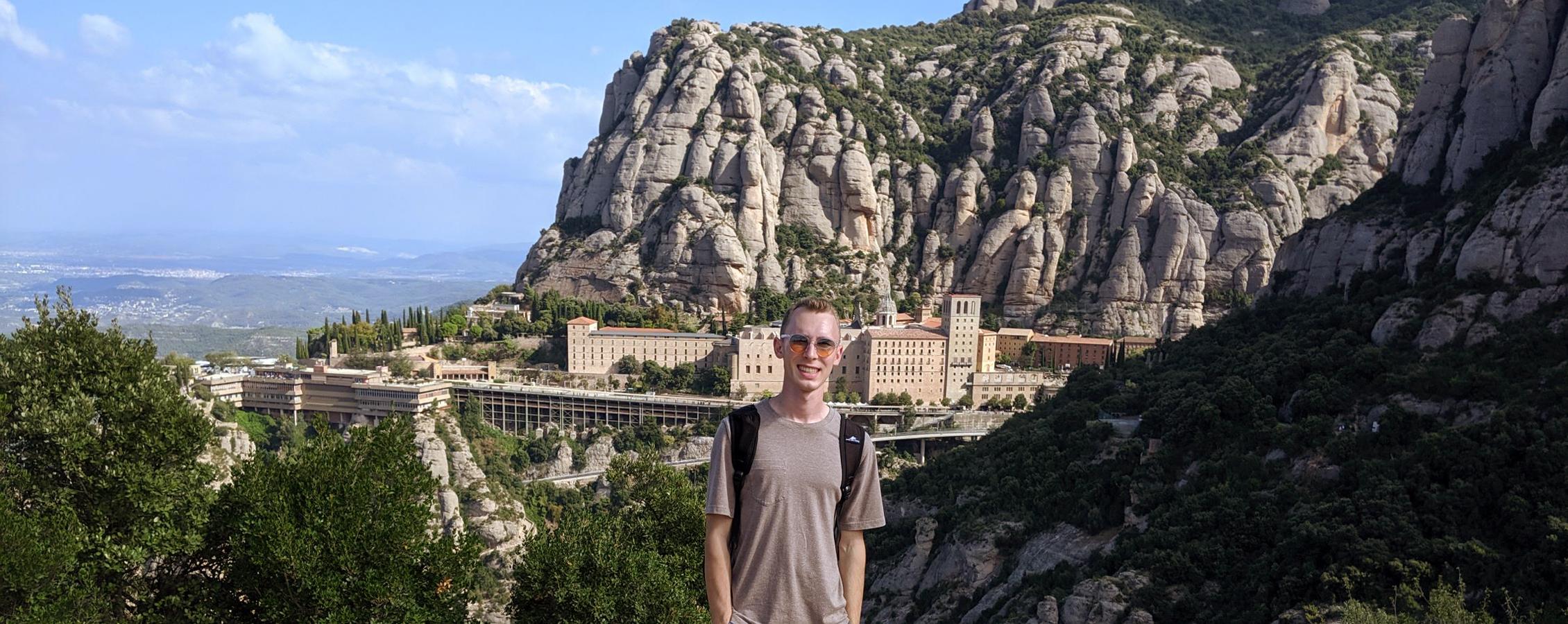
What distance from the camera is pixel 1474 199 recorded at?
41500 millimetres

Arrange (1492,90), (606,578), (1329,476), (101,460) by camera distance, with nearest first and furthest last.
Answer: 1. (101,460)
2. (606,578)
3. (1329,476)
4. (1492,90)

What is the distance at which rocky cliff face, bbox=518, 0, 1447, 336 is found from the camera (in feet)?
307

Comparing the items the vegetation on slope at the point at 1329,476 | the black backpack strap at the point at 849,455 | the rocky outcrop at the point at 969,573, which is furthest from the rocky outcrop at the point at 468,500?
the black backpack strap at the point at 849,455

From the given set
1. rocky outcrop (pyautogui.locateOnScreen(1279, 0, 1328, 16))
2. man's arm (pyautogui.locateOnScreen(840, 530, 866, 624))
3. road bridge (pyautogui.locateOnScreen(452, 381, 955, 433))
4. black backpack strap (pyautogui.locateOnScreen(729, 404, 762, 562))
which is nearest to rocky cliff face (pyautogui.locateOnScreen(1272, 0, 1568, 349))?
road bridge (pyautogui.locateOnScreen(452, 381, 955, 433))

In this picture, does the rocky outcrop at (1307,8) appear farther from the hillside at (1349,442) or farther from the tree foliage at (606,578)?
the tree foliage at (606,578)

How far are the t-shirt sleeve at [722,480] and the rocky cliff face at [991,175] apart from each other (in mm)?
83686

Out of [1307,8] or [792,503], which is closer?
[792,503]

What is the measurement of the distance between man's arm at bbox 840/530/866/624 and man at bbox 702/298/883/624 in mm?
88

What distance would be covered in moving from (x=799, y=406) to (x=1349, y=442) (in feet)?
100.0

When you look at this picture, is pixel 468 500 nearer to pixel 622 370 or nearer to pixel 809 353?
pixel 622 370

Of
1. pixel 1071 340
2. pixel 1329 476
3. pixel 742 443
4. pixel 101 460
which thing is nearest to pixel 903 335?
pixel 1071 340

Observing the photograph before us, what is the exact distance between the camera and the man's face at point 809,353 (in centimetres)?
697

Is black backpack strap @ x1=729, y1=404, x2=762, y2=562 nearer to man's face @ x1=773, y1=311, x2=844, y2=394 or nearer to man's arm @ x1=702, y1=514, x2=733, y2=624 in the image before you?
man's arm @ x1=702, y1=514, x2=733, y2=624

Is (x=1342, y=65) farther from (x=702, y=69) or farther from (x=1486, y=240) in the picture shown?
(x=1486, y=240)
